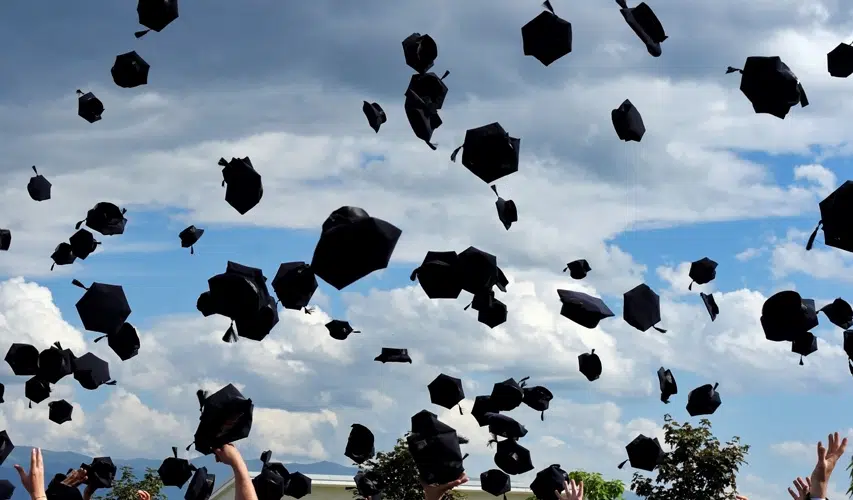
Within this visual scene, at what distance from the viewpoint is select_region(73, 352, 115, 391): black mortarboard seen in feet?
29.7

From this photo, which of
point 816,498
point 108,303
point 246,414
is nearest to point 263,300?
point 246,414

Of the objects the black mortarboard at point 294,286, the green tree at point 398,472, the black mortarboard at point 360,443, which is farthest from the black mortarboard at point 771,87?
the green tree at point 398,472

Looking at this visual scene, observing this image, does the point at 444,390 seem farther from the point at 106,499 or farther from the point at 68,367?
the point at 106,499

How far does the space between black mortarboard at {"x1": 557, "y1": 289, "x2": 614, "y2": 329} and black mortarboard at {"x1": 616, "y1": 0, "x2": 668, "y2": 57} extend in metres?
2.15

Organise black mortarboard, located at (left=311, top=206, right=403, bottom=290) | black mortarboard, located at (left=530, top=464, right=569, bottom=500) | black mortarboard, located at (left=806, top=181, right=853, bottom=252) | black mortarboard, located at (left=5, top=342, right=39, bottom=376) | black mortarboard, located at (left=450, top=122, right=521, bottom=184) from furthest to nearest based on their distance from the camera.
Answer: black mortarboard, located at (left=5, top=342, right=39, bottom=376) → black mortarboard, located at (left=530, top=464, right=569, bottom=500) → black mortarboard, located at (left=450, top=122, right=521, bottom=184) → black mortarboard, located at (left=806, top=181, right=853, bottom=252) → black mortarboard, located at (left=311, top=206, right=403, bottom=290)

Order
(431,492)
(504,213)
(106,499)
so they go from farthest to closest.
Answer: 1. (106,499)
2. (504,213)
3. (431,492)

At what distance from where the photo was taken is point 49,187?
33.4 feet

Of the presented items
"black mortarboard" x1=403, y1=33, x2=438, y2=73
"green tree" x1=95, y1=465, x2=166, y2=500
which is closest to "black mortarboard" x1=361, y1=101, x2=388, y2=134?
"black mortarboard" x1=403, y1=33, x2=438, y2=73

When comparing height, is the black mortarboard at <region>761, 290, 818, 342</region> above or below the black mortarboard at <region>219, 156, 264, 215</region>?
below

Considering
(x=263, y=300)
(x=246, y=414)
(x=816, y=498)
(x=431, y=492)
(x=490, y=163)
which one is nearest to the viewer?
(x=431, y=492)

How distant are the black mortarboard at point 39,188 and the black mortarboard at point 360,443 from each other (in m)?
4.16

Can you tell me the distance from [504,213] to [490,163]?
2.67 ft

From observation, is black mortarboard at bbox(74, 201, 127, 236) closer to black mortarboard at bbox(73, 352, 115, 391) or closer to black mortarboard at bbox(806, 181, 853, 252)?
black mortarboard at bbox(73, 352, 115, 391)

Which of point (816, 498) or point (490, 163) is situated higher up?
point (490, 163)
